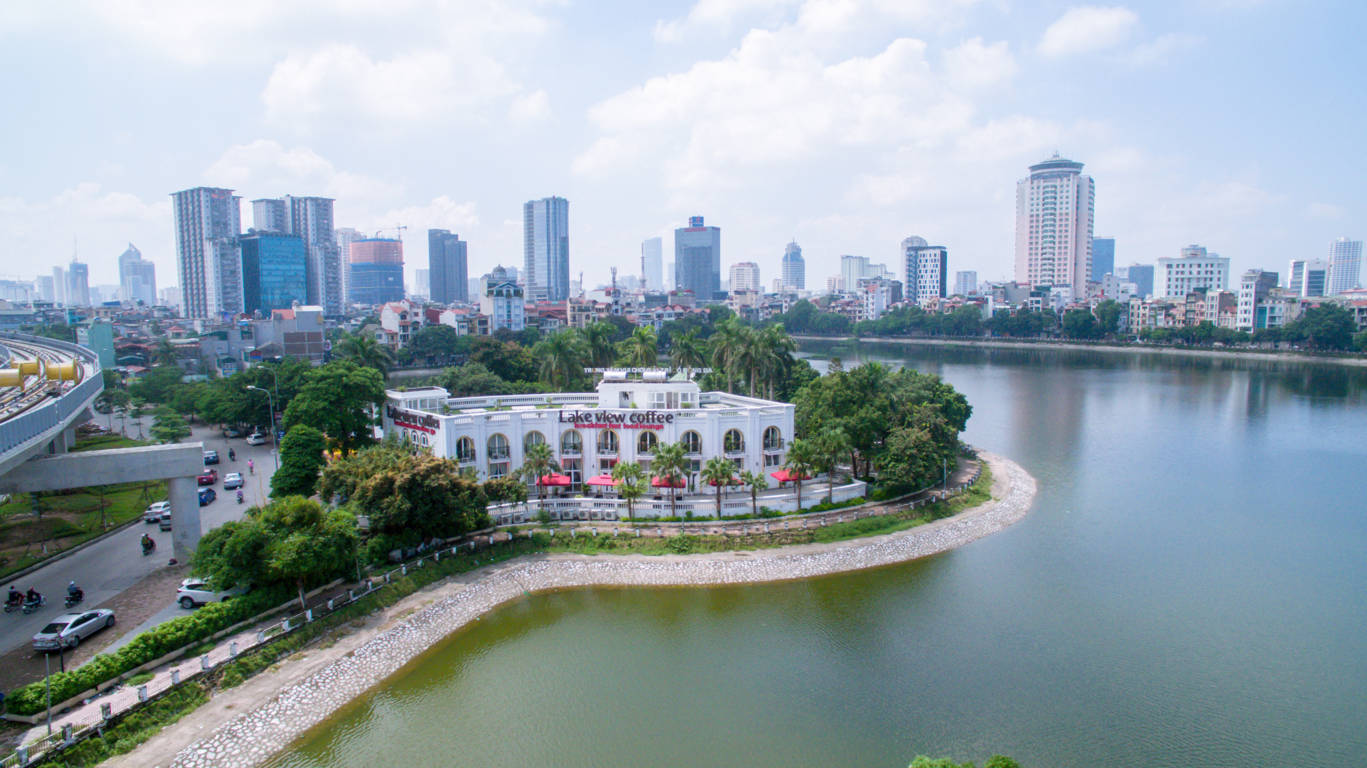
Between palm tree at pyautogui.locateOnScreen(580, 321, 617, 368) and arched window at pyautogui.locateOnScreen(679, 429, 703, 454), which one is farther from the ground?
palm tree at pyautogui.locateOnScreen(580, 321, 617, 368)

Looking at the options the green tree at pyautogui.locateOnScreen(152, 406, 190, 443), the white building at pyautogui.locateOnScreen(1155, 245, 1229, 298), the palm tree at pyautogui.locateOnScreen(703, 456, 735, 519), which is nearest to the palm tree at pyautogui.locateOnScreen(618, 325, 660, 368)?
the palm tree at pyautogui.locateOnScreen(703, 456, 735, 519)

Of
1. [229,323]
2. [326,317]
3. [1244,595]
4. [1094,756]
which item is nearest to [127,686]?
[1094,756]

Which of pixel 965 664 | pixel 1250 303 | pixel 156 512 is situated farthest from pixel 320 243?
pixel 965 664

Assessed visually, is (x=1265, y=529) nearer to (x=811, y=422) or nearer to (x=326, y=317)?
(x=811, y=422)

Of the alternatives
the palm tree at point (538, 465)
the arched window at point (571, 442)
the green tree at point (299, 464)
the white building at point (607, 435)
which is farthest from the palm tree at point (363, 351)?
the palm tree at point (538, 465)

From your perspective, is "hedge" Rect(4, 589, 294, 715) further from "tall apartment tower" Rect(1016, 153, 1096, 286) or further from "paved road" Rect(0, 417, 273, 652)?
"tall apartment tower" Rect(1016, 153, 1096, 286)

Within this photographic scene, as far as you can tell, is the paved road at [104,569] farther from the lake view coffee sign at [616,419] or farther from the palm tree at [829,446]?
the palm tree at [829,446]
